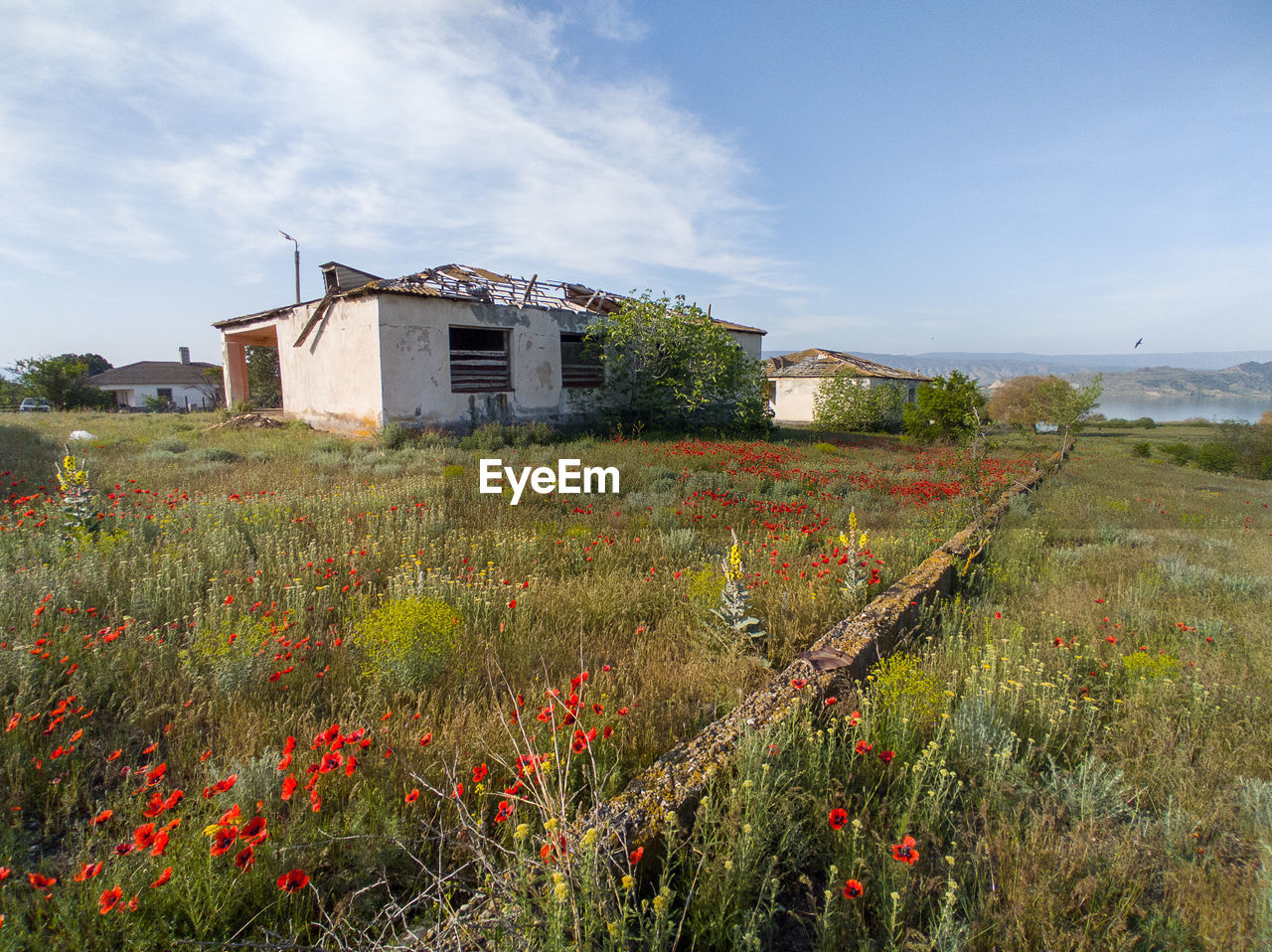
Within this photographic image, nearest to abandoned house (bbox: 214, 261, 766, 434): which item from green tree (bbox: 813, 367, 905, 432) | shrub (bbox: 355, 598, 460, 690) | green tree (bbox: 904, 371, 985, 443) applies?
shrub (bbox: 355, 598, 460, 690)

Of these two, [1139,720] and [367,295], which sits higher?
[367,295]

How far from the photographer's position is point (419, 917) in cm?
182

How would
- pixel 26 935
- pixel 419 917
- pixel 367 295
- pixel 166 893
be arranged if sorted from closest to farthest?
pixel 26 935, pixel 166 893, pixel 419 917, pixel 367 295

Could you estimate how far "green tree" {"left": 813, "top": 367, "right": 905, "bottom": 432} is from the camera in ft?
88.5

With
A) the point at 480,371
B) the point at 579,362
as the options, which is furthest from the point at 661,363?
the point at 480,371

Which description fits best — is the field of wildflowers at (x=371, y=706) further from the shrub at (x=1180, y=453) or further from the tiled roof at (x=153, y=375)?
the tiled roof at (x=153, y=375)

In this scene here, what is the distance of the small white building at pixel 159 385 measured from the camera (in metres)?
45.8

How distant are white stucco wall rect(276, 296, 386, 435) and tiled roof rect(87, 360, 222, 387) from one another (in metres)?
39.0

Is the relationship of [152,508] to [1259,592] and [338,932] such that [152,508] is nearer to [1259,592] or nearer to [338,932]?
[338,932]

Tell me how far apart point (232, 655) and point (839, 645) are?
3.28 meters

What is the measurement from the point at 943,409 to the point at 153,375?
5833 centimetres

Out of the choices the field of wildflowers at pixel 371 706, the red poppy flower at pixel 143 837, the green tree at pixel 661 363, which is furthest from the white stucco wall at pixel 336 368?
the red poppy flower at pixel 143 837

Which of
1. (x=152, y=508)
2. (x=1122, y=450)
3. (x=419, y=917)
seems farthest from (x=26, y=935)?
(x=1122, y=450)

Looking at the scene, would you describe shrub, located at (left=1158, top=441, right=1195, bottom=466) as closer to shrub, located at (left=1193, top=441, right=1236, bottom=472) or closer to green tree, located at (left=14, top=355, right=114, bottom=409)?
shrub, located at (left=1193, top=441, right=1236, bottom=472)
